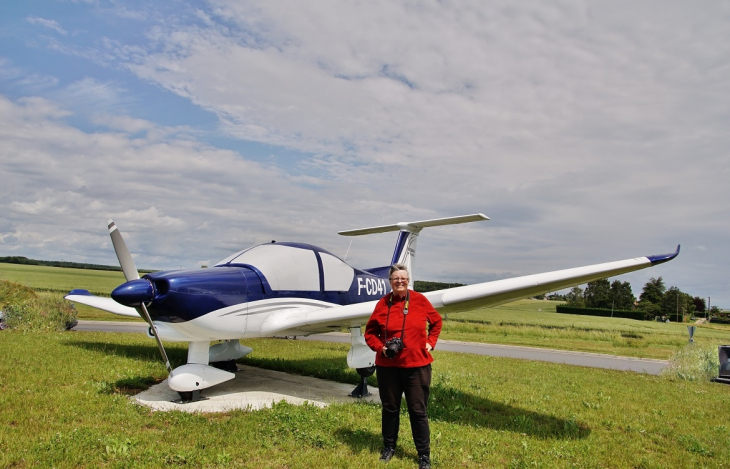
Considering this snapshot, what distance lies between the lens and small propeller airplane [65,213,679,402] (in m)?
6.11

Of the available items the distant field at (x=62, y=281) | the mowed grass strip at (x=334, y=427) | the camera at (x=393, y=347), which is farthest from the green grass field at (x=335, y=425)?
the distant field at (x=62, y=281)

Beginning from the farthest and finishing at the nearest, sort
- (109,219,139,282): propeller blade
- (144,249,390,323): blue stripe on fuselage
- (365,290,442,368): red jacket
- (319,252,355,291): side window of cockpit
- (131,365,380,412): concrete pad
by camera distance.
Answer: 1. (319,252,355,291): side window of cockpit
2. (109,219,139,282): propeller blade
3. (131,365,380,412): concrete pad
4. (144,249,390,323): blue stripe on fuselage
5. (365,290,442,368): red jacket

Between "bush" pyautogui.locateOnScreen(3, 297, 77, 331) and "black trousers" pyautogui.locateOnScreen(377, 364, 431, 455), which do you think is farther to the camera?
"bush" pyautogui.locateOnScreen(3, 297, 77, 331)

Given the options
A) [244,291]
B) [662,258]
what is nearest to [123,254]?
[244,291]

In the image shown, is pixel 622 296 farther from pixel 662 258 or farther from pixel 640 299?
pixel 662 258

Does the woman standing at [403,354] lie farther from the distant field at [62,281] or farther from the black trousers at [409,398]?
the distant field at [62,281]

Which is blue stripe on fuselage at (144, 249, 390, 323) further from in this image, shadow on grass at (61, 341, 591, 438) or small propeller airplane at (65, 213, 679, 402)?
shadow on grass at (61, 341, 591, 438)

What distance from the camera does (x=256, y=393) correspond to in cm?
743

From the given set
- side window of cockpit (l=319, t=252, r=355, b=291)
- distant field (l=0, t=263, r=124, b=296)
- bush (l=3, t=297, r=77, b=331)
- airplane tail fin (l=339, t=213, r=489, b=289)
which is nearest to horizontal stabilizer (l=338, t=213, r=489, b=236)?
airplane tail fin (l=339, t=213, r=489, b=289)

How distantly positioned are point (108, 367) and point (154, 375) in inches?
37.5

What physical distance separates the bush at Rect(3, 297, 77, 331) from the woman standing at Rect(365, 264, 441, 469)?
533 inches

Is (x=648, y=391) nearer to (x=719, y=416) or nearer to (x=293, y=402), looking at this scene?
(x=719, y=416)

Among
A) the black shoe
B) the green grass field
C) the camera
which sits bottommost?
the green grass field

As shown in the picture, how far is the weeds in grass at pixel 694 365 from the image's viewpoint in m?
12.1
